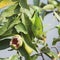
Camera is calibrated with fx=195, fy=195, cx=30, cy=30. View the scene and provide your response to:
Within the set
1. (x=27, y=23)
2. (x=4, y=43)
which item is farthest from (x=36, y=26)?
(x=4, y=43)

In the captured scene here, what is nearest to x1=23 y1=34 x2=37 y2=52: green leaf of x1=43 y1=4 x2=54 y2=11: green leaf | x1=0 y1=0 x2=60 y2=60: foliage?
x1=0 y1=0 x2=60 y2=60: foliage

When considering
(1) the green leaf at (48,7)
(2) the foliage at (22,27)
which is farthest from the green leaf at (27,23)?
(1) the green leaf at (48,7)

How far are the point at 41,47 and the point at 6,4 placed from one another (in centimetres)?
20

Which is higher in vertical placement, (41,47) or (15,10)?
(15,10)

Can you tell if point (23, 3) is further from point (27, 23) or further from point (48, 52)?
point (48, 52)

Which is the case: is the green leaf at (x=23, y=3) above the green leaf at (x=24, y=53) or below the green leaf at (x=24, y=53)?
above

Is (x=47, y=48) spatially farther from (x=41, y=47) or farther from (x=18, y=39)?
(x=18, y=39)

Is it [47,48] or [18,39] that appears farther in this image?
[47,48]

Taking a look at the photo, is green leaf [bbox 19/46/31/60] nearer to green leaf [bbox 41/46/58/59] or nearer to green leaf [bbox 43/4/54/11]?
green leaf [bbox 41/46/58/59]

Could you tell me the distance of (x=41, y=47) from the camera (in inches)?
28.1

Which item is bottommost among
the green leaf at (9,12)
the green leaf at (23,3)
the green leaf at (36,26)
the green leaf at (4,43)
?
the green leaf at (4,43)

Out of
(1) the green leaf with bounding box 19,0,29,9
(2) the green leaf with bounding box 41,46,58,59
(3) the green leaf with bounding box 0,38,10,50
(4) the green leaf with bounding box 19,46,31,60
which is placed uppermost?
(1) the green leaf with bounding box 19,0,29,9

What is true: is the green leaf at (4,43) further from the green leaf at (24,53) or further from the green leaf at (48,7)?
the green leaf at (48,7)

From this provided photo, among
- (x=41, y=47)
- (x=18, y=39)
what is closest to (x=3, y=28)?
(x=18, y=39)
